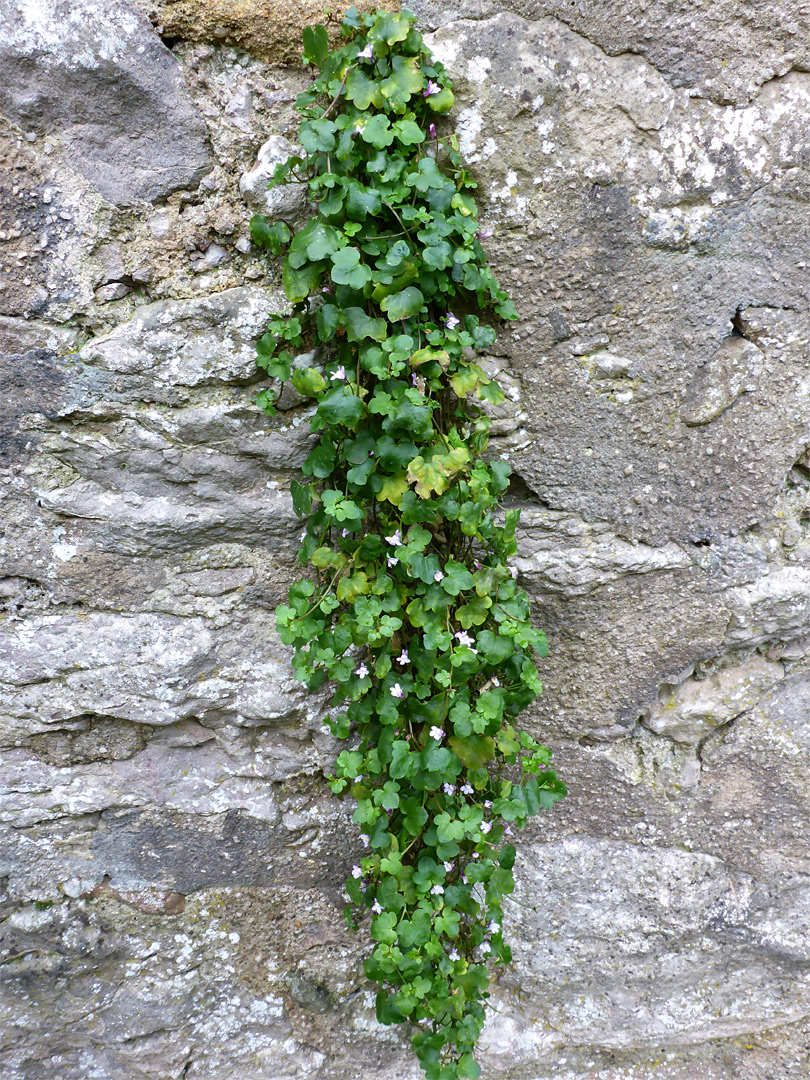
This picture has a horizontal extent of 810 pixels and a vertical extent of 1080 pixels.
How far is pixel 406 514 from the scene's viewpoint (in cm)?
123

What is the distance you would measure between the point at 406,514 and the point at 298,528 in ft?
1.00

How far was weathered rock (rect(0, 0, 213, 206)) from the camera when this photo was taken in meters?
1.17

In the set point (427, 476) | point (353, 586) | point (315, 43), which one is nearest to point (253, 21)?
point (315, 43)

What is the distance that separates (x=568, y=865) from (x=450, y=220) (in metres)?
1.44

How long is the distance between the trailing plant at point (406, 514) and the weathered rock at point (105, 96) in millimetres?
211

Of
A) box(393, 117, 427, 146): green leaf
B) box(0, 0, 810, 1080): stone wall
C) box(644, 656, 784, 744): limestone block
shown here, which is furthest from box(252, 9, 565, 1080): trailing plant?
box(644, 656, 784, 744): limestone block

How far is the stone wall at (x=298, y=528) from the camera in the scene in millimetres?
1237

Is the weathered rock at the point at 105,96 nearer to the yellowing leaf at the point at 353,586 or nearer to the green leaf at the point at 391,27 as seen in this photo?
the green leaf at the point at 391,27

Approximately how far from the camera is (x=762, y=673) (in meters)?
1.59

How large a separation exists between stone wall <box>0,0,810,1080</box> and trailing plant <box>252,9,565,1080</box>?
11cm

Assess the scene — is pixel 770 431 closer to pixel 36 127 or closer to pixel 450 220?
pixel 450 220

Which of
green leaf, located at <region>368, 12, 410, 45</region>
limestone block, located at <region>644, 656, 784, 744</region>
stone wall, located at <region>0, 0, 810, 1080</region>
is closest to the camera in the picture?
green leaf, located at <region>368, 12, 410, 45</region>

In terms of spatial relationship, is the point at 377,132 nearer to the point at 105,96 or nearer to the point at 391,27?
the point at 391,27

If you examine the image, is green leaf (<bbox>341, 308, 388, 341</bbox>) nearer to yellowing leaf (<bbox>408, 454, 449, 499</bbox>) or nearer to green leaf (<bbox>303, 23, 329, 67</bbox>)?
yellowing leaf (<bbox>408, 454, 449, 499</bbox>)
